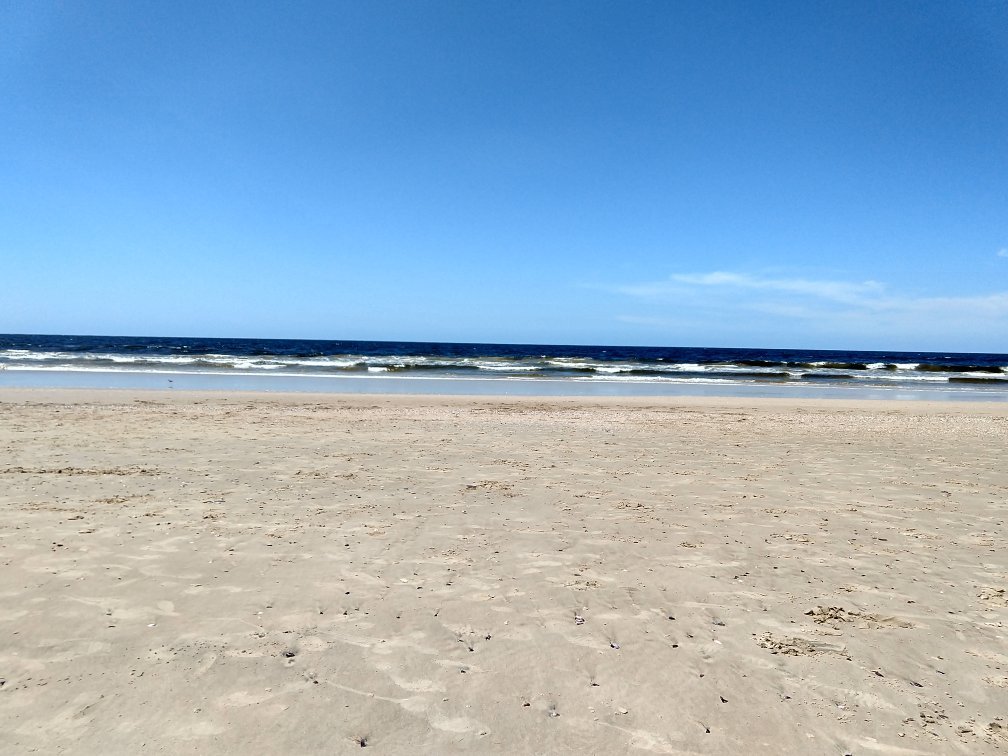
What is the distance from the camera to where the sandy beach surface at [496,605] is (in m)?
2.76

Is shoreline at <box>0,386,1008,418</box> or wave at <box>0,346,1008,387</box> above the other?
wave at <box>0,346,1008,387</box>

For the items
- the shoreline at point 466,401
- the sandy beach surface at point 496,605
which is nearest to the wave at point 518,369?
the shoreline at point 466,401

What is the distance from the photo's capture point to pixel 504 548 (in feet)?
16.3

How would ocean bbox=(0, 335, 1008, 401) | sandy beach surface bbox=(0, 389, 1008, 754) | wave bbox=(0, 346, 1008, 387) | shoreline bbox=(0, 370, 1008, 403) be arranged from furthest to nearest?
wave bbox=(0, 346, 1008, 387) → ocean bbox=(0, 335, 1008, 401) → shoreline bbox=(0, 370, 1008, 403) → sandy beach surface bbox=(0, 389, 1008, 754)

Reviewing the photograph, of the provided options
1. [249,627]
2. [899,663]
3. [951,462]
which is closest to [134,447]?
[249,627]

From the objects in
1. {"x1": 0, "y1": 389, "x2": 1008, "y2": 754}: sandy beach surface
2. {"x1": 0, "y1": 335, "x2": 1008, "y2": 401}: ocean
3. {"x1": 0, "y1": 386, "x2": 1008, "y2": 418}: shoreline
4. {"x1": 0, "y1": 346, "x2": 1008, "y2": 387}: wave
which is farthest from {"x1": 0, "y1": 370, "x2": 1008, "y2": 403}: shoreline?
{"x1": 0, "y1": 389, "x2": 1008, "y2": 754}: sandy beach surface

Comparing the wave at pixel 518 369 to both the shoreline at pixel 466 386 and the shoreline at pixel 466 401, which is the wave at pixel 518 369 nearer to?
the shoreline at pixel 466 386

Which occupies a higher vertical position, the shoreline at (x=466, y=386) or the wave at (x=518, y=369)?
the wave at (x=518, y=369)

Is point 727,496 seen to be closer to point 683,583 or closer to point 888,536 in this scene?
point 888,536

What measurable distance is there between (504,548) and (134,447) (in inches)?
269

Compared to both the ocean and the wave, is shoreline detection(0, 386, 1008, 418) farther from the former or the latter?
the wave

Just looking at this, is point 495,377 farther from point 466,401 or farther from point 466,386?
point 466,401

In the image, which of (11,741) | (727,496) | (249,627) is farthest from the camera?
(727,496)

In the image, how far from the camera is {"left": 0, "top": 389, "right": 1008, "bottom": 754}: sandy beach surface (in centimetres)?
276
